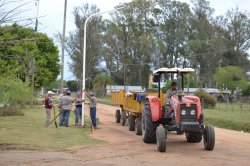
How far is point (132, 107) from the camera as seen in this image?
22547 millimetres

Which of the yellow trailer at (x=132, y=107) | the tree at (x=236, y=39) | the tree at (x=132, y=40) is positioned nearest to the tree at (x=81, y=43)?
the tree at (x=132, y=40)

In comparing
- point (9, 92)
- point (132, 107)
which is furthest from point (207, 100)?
point (132, 107)

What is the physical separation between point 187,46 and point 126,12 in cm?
1248

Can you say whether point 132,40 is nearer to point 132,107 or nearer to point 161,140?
point 132,107

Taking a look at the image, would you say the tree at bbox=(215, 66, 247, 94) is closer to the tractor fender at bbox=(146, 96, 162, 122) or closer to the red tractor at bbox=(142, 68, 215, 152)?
the red tractor at bbox=(142, 68, 215, 152)

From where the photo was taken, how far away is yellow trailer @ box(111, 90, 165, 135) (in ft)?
67.6

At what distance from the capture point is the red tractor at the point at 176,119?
14.8 meters

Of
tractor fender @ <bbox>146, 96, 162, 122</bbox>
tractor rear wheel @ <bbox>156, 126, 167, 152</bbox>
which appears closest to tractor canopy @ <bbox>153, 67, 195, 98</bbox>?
tractor fender @ <bbox>146, 96, 162, 122</bbox>

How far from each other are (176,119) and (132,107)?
7538mm

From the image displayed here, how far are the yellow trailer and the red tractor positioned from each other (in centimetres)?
139

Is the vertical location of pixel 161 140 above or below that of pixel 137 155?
above

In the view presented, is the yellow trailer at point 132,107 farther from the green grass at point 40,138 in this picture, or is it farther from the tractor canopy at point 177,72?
the green grass at point 40,138

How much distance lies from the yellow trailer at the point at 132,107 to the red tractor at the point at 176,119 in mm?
1386

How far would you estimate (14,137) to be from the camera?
1747 centimetres
